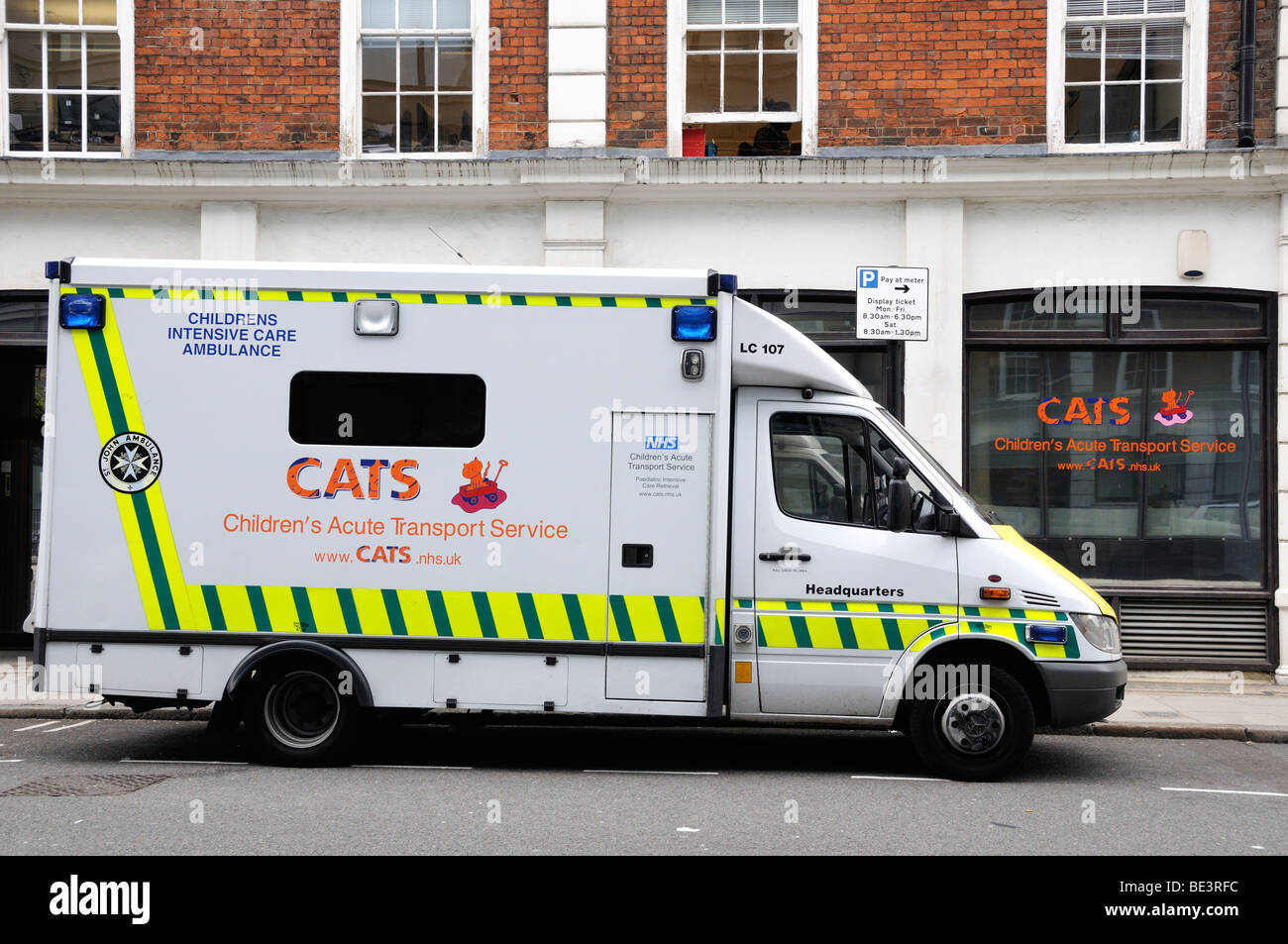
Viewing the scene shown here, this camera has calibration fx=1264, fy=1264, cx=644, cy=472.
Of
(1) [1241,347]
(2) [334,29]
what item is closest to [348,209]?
(2) [334,29]

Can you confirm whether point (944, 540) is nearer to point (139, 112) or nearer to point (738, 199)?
point (738, 199)

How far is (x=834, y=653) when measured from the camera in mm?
7539

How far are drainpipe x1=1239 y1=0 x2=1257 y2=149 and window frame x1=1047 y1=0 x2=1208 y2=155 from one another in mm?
336

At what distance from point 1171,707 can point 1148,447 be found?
2.83 meters

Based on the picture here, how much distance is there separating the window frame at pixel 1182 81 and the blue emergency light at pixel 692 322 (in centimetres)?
633

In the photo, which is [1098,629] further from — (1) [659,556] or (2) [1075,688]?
(1) [659,556]

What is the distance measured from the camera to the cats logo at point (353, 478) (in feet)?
25.0

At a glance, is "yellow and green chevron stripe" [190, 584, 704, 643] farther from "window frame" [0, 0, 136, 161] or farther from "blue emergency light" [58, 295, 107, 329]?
"window frame" [0, 0, 136, 161]

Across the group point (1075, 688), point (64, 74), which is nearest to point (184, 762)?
point (1075, 688)

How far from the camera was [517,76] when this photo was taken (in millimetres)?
12641

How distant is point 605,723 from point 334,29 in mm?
7616

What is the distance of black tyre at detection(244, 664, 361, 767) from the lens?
25.4 ft

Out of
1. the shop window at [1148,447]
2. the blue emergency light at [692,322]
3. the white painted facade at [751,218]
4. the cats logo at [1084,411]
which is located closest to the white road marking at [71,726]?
the white painted facade at [751,218]

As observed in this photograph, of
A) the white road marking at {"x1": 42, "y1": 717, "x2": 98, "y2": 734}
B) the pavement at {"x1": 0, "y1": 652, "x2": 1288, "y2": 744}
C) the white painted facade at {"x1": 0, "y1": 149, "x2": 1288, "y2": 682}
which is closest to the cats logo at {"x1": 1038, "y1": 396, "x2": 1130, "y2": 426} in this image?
the white painted facade at {"x1": 0, "y1": 149, "x2": 1288, "y2": 682}
